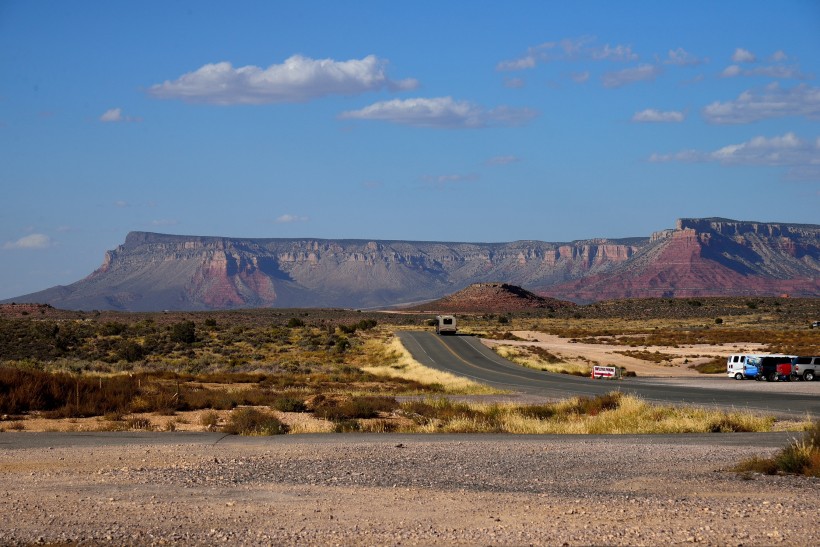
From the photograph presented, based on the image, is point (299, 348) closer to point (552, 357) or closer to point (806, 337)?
point (552, 357)

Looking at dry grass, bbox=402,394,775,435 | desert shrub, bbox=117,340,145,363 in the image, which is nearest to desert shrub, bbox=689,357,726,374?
dry grass, bbox=402,394,775,435

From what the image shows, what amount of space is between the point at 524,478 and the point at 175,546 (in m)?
6.01

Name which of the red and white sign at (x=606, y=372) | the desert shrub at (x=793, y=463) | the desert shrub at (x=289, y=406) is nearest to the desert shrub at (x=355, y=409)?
the desert shrub at (x=289, y=406)

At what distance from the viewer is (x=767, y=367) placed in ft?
164

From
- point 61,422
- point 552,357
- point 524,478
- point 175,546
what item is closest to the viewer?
point 175,546

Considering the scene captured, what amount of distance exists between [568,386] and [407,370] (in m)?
12.3

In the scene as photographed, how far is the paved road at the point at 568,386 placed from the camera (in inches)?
1289

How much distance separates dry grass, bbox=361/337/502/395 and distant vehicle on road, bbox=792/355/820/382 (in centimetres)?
1834

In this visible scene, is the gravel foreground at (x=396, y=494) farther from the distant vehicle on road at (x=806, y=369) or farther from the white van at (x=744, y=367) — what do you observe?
the distant vehicle on road at (x=806, y=369)

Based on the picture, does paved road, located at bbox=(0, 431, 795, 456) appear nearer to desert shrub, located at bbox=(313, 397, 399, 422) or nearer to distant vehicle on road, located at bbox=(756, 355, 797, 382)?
desert shrub, located at bbox=(313, 397, 399, 422)

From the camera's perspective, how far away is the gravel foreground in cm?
Result: 1021

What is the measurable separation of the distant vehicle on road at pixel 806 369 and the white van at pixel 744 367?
193 cm

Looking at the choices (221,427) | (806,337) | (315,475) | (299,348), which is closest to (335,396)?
(221,427)

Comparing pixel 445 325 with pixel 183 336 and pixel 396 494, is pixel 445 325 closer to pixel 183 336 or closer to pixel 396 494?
pixel 183 336
